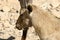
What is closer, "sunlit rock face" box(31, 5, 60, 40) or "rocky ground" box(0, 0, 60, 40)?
"sunlit rock face" box(31, 5, 60, 40)

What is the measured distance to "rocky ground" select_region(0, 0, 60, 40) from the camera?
5.29 meters

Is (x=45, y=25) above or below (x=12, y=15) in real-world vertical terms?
above

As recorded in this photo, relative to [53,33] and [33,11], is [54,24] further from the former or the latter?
[33,11]

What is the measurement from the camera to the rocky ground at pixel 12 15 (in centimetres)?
529

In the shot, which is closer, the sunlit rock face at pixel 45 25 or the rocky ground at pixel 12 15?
the sunlit rock face at pixel 45 25

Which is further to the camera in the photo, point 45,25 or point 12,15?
point 12,15

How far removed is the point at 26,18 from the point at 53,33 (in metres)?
0.49

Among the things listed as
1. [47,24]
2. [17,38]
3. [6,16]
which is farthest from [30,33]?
[47,24]

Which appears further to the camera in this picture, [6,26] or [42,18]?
[6,26]

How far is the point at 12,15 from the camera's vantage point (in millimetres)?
6012

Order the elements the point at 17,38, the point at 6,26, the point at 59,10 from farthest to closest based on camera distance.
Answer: the point at 59,10 → the point at 6,26 → the point at 17,38

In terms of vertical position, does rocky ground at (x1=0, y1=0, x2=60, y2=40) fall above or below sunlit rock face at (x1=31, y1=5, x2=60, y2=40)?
below

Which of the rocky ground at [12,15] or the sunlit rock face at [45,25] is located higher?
the sunlit rock face at [45,25]

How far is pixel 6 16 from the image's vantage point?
592cm
